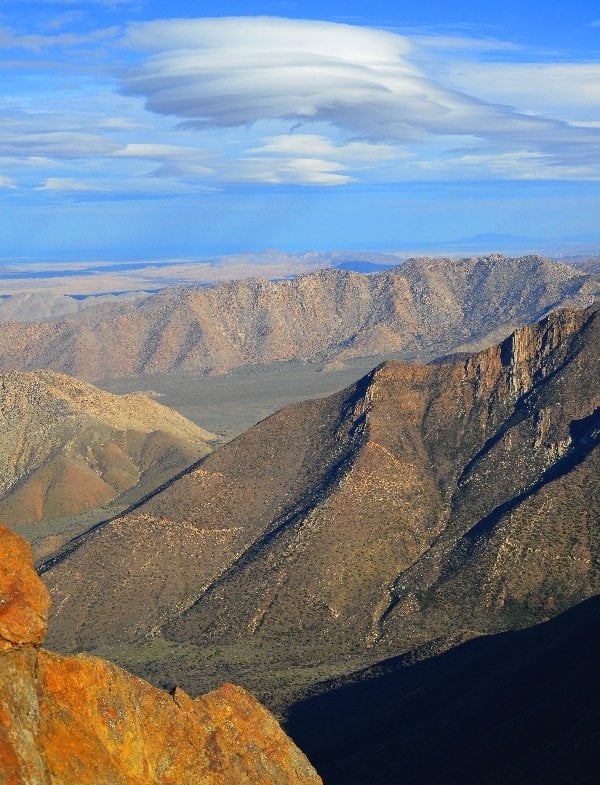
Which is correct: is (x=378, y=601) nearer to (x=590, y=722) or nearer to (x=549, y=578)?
(x=549, y=578)

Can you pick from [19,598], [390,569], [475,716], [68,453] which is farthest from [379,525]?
[68,453]

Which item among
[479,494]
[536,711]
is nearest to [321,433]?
[479,494]

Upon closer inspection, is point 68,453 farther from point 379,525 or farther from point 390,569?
point 390,569

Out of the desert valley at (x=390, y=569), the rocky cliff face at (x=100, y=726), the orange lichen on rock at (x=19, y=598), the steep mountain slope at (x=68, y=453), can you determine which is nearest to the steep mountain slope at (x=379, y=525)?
the desert valley at (x=390, y=569)

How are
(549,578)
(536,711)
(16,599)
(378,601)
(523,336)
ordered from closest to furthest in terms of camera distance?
(16,599) → (536,711) → (549,578) → (378,601) → (523,336)

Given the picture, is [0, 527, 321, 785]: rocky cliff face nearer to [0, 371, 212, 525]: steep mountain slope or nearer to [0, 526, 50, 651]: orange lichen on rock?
[0, 526, 50, 651]: orange lichen on rock

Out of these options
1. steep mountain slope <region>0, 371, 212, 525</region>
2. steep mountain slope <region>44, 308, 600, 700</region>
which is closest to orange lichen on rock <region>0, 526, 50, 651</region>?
steep mountain slope <region>44, 308, 600, 700</region>
